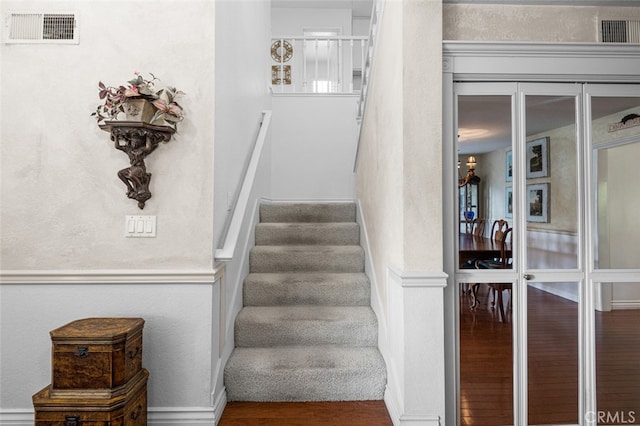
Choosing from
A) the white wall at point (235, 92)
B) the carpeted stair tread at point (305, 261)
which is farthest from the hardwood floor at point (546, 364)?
the white wall at point (235, 92)

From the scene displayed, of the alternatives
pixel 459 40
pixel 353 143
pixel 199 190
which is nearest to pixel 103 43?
pixel 199 190

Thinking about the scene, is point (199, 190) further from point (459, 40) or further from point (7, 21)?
point (459, 40)

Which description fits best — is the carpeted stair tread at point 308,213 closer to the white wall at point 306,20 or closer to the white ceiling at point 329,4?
the white wall at point 306,20

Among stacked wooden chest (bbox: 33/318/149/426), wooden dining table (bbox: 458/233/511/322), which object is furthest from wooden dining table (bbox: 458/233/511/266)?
stacked wooden chest (bbox: 33/318/149/426)

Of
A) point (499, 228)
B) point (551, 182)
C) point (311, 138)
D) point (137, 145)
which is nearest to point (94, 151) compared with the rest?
point (137, 145)

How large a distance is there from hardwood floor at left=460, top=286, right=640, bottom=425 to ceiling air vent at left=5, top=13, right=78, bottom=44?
8.77ft

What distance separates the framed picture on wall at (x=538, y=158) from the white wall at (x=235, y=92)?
1780 millimetres

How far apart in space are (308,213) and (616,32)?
8.55ft

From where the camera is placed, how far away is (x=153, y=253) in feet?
6.73

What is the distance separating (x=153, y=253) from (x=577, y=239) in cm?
241

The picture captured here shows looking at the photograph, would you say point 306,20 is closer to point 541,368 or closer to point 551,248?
point 551,248

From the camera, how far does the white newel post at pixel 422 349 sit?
6.18ft

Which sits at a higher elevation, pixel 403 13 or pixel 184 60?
pixel 403 13

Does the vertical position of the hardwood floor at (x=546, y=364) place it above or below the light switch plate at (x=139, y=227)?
below
